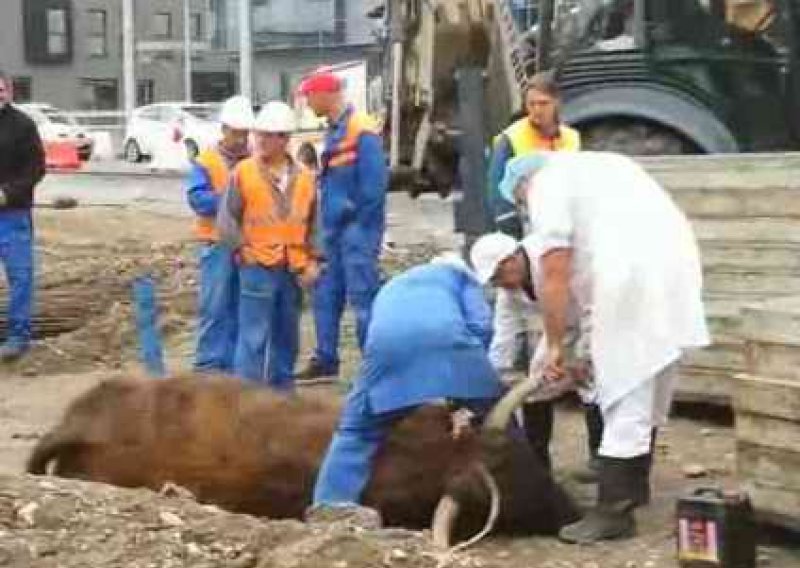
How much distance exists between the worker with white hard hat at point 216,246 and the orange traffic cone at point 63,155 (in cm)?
2859

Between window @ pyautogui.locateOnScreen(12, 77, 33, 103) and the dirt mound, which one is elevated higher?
window @ pyautogui.locateOnScreen(12, 77, 33, 103)

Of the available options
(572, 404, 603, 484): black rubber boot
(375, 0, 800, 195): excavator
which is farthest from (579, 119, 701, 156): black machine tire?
(572, 404, 603, 484): black rubber boot

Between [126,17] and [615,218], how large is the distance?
2021 inches

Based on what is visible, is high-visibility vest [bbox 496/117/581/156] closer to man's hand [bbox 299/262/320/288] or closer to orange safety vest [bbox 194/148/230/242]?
man's hand [bbox 299/262/320/288]

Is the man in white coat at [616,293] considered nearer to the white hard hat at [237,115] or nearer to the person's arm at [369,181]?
the white hard hat at [237,115]

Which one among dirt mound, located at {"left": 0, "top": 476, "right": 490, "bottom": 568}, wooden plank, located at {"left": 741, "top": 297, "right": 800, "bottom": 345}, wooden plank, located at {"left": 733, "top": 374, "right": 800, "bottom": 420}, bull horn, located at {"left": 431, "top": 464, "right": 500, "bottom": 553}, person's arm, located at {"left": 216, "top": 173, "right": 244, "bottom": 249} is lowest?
bull horn, located at {"left": 431, "top": 464, "right": 500, "bottom": 553}

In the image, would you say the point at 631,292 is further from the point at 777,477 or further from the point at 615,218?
the point at 777,477

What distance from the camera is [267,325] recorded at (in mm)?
10281

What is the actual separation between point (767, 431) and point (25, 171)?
6.89m

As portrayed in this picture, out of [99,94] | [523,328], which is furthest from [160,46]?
[523,328]

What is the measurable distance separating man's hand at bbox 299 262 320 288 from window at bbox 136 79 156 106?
5996 centimetres

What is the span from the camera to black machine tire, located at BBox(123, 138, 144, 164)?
44.5 metres

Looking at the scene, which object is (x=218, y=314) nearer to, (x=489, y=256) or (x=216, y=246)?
(x=216, y=246)

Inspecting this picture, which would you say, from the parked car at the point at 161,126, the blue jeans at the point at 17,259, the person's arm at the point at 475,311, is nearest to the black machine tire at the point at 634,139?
the blue jeans at the point at 17,259
